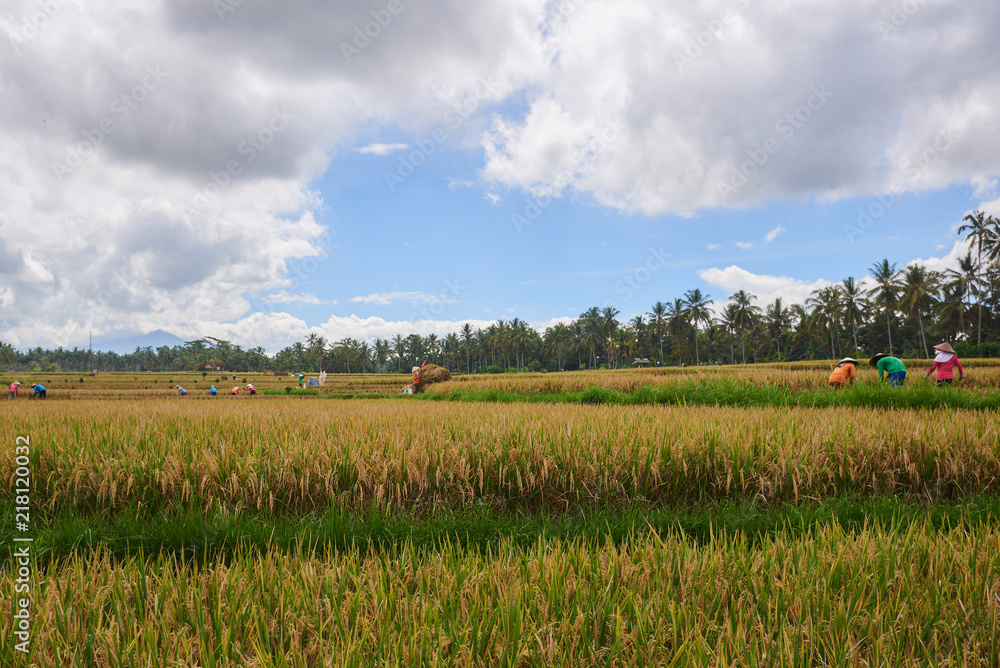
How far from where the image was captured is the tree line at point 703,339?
45.2m

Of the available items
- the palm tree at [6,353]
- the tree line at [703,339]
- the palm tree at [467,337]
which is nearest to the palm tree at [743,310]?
the tree line at [703,339]

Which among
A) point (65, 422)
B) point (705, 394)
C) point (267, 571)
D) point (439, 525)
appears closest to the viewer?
point (267, 571)

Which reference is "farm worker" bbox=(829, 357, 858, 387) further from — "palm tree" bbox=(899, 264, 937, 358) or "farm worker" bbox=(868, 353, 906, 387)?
"palm tree" bbox=(899, 264, 937, 358)

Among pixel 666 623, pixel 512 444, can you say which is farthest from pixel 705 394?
pixel 666 623

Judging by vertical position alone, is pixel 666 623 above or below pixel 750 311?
below

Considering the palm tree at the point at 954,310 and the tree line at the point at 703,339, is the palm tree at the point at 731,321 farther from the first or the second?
the palm tree at the point at 954,310

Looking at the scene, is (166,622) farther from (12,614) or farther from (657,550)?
(657,550)

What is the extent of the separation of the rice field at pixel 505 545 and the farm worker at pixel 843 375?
16.4ft

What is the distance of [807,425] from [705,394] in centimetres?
571

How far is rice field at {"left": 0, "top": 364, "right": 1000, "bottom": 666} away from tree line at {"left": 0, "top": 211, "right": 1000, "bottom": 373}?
14.0 m

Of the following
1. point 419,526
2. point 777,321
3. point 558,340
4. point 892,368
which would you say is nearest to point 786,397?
point 892,368

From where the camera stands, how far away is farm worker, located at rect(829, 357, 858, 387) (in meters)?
10.1

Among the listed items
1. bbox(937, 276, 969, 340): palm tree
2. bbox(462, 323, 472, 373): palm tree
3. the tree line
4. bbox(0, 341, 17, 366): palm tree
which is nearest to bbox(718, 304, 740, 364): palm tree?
Result: the tree line

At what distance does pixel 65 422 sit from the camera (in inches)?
245
